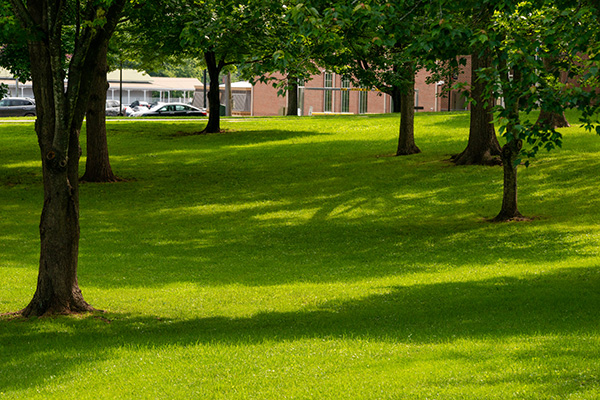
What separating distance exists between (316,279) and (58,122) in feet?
17.5

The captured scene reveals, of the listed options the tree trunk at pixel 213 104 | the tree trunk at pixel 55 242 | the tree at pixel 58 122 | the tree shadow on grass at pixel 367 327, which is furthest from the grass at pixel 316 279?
the tree trunk at pixel 213 104

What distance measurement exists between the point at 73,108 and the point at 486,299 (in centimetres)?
622

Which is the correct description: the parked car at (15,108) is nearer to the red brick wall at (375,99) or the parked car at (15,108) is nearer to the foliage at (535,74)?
the red brick wall at (375,99)

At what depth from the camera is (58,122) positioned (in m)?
10.0

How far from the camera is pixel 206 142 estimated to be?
34656 millimetres

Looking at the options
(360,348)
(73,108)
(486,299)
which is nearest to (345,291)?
(486,299)

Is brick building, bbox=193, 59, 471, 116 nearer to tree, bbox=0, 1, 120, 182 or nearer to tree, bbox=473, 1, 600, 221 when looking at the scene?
tree, bbox=0, 1, 120, 182

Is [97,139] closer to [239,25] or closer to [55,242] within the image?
[239,25]

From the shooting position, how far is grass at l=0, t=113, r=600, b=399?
7.01 meters

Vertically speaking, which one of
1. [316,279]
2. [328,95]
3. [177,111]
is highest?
[328,95]

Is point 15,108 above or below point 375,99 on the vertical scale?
below

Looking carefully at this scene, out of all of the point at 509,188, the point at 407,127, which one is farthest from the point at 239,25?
the point at 407,127

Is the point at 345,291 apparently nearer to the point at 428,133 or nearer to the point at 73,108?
the point at 73,108

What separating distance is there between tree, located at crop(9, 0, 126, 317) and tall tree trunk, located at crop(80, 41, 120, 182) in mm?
14584
